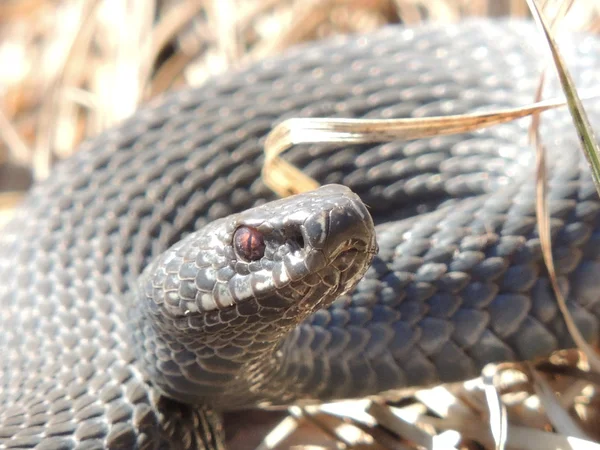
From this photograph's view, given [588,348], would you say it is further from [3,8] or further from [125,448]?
[3,8]

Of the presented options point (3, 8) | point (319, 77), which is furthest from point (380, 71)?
point (3, 8)

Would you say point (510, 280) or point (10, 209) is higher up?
point (10, 209)

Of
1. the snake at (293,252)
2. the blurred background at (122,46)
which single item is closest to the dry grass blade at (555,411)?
the snake at (293,252)

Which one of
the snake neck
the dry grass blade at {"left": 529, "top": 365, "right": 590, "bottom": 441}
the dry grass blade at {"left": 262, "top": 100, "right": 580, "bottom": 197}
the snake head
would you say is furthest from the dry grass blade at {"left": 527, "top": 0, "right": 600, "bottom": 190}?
the dry grass blade at {"left": 529, "top": 365, "right": 590, "bottom": 441}

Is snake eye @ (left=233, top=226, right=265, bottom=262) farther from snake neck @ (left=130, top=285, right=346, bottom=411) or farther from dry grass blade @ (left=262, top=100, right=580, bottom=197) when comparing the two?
dry grass blade @ (left=262, top=100, right=580, bottom=197)

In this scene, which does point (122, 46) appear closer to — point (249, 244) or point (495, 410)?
point (249, 244)

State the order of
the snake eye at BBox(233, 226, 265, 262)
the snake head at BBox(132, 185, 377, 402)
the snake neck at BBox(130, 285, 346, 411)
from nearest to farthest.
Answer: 1. the snake head at BBox(132, 185, 377, 402)
2. the snake eye at BBox(233, 226, 265, 262)
3. the snake neck at BBox(130, 285, 346, 411)

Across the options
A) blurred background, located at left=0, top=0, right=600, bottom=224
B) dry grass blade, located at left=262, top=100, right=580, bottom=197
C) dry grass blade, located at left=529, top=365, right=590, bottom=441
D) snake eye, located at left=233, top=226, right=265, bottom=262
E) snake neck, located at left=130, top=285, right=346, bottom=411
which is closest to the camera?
snake eye, located at left=233, top=226, right=265, bottom=262
